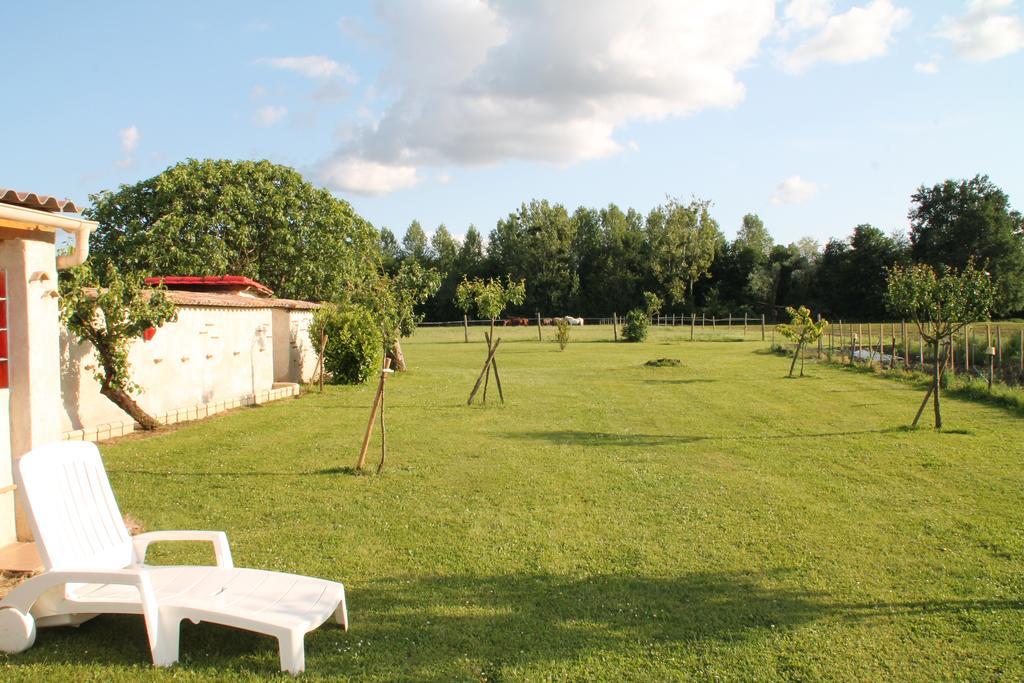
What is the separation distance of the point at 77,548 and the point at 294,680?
4.94ft

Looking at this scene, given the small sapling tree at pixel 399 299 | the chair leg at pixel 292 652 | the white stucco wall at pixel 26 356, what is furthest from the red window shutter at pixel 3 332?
the small sapling tree at pixel 399 299

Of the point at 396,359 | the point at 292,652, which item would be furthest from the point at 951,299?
the point at 396,359

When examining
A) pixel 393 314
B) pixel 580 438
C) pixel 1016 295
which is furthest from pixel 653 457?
pixel 1016 295

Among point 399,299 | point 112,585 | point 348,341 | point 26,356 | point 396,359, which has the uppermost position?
point 399,299

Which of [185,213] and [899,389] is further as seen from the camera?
[185,213]

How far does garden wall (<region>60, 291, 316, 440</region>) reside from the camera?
9992 millimetres

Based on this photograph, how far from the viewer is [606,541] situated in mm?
5891

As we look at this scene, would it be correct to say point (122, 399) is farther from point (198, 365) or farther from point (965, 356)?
point (965, 356)

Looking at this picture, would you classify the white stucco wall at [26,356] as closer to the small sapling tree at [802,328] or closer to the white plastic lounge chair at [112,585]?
the white plastic lounge chair at [112,585]

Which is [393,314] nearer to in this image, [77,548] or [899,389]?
[899,389]

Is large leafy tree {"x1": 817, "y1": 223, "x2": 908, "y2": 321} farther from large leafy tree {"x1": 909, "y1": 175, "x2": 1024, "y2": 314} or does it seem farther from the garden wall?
the garden wall

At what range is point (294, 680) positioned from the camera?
3600 millimetres

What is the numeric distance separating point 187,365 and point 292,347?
515 cm

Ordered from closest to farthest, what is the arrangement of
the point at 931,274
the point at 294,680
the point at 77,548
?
the point at 294,680 → the point at 77,548 → the point at 931,274
